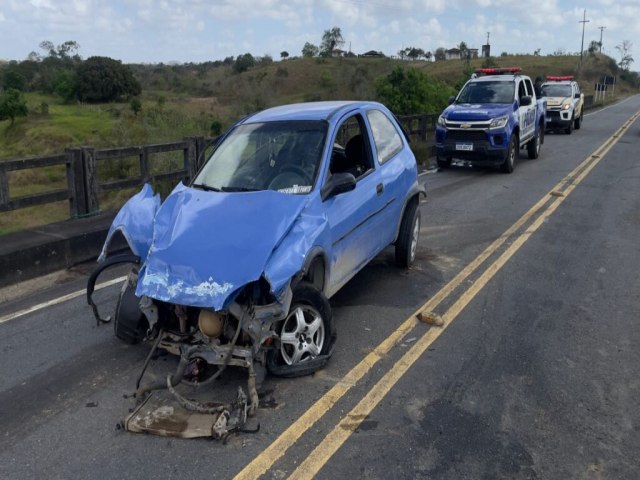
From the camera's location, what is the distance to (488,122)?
45.5 ft

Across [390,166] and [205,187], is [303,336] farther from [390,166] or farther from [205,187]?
[390,166]

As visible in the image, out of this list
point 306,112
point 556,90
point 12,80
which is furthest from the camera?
point 12,80

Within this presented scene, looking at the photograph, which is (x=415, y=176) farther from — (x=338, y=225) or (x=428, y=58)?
(x=428, y=58)

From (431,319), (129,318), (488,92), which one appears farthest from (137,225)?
(488,92)

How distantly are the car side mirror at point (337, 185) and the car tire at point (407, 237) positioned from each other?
73.2 inches

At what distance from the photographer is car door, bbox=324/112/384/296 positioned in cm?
490

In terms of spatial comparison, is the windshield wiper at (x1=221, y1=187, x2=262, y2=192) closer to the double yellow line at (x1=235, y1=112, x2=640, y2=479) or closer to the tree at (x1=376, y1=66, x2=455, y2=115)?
the double yellow line at (x1=235, y1=112, x2=640, y2=479)

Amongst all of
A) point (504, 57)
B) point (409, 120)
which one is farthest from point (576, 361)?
point (504, 57)

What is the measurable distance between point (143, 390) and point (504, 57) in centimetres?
12056

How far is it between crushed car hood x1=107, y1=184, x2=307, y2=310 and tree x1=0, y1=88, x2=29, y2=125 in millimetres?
53081

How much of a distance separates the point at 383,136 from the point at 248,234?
277 cm

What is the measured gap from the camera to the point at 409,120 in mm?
17781

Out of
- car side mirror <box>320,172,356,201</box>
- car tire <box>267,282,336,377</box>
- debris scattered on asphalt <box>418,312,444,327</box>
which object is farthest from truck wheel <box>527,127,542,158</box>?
car tire <box>267,282,336,377</box>

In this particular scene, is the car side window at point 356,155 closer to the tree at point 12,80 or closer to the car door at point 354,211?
the car door at point 354,211
